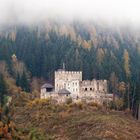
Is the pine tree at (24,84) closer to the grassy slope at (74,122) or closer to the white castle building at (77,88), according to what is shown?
the white castle building at (77,88)

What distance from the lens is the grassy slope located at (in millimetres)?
102312

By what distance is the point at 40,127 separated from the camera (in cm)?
11112

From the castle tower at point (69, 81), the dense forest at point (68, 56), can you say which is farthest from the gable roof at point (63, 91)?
the dense forest at point (68, 56)

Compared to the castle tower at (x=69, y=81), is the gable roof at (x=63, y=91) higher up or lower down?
lower down

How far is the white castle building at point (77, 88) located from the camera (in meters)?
125

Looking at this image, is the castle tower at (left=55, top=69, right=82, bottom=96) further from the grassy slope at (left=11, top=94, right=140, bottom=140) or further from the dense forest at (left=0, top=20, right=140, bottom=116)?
the dense forest at (left=0, top=20, right=140, bottom=116)

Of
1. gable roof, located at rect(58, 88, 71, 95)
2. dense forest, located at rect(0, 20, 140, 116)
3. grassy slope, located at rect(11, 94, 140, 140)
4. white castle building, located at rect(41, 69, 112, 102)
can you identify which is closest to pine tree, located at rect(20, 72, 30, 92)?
dense forest, located at rect(0, 20, 140, 116)

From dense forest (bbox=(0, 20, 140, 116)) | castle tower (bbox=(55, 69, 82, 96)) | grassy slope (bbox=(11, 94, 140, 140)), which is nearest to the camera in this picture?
grassy slope (bbox=(11, 94, 140, 140))

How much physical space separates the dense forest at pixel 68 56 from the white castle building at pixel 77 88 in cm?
513

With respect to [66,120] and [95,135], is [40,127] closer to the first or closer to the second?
[66,120]

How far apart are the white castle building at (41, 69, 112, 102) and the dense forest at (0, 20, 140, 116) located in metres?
5.13

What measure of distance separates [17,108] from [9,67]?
29425mm

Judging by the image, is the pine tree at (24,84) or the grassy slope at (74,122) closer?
the grassy slope at (74,122)

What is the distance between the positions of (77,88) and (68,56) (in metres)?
31.9
